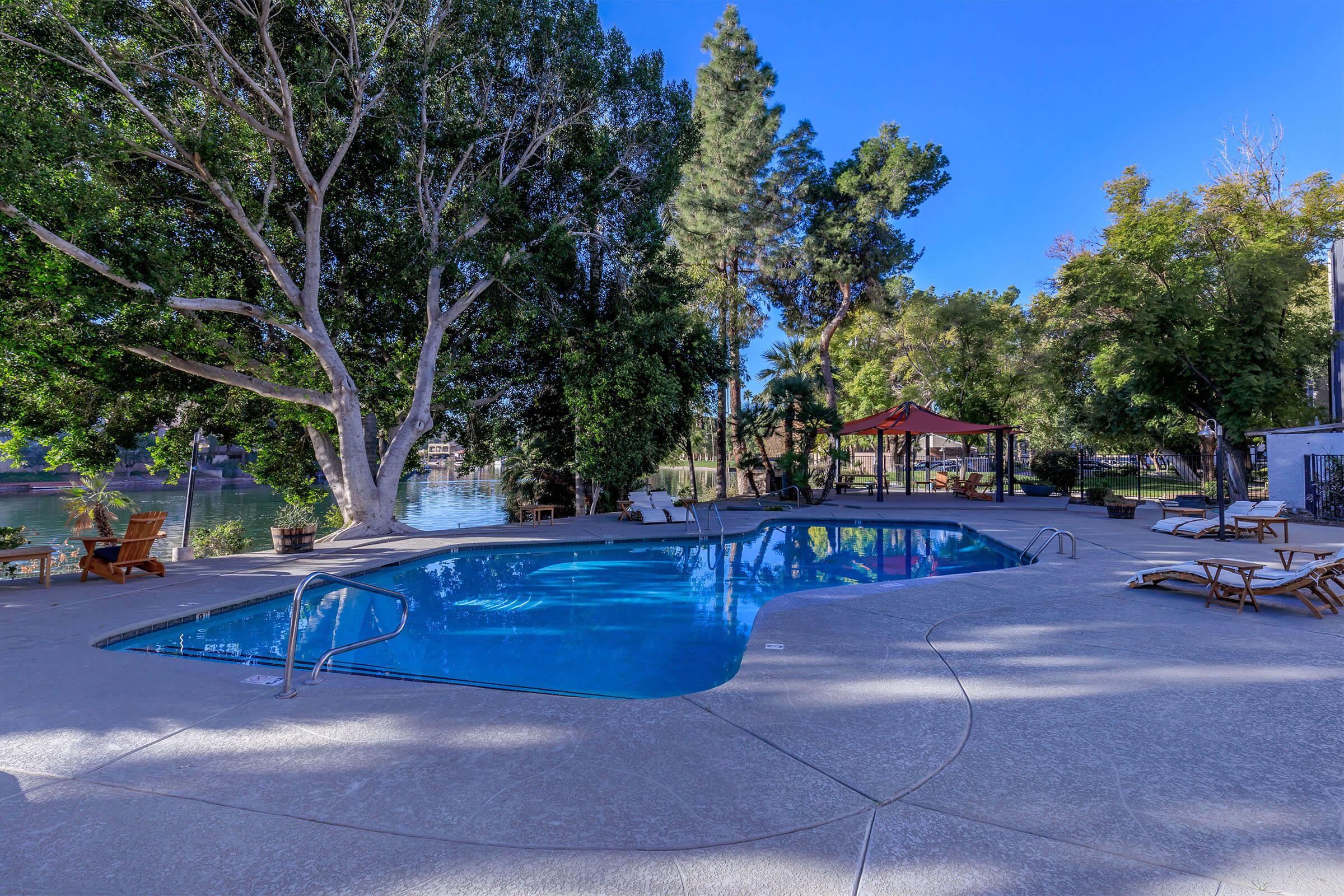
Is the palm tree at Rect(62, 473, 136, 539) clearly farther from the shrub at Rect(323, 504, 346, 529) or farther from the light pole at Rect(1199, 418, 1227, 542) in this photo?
the light pole at Rect(1199, 418, 1227, 542)

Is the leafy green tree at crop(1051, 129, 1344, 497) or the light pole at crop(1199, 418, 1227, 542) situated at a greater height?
the leafy green tree at crop(1051, 129, 1344, 497)

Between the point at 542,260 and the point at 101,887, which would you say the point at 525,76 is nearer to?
the point at 542,260

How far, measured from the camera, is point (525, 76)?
47.3 feet

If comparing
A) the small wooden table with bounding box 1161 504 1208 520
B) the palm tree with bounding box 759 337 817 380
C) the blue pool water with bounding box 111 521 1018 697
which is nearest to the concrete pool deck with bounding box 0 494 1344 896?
the blue pool water with bounding box 111 521 1018 697

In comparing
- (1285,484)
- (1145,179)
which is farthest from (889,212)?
(1285,484)

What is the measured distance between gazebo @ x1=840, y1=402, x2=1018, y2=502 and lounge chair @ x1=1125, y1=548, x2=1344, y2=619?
40.3 feet

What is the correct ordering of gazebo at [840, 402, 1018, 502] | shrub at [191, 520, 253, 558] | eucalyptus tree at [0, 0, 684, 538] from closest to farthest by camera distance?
eucalyptus tree at [0, 0, 684, 538] → shrub at [191, 520, 253, 558] → gazebo at [840, 402, 1018, 502]

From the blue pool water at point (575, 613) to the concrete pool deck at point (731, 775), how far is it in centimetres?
110

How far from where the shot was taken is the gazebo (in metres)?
19.2

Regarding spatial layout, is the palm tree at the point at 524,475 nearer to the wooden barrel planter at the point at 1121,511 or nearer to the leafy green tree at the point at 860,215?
the leafy green tree at the point at 860,215

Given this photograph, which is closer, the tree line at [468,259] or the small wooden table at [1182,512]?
the tree line at [468,259]

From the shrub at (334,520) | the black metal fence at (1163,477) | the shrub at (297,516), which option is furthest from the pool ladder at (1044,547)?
the shrub at (334,520)

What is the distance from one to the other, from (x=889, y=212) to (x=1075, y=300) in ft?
29.0

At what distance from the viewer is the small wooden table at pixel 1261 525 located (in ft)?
36.0
